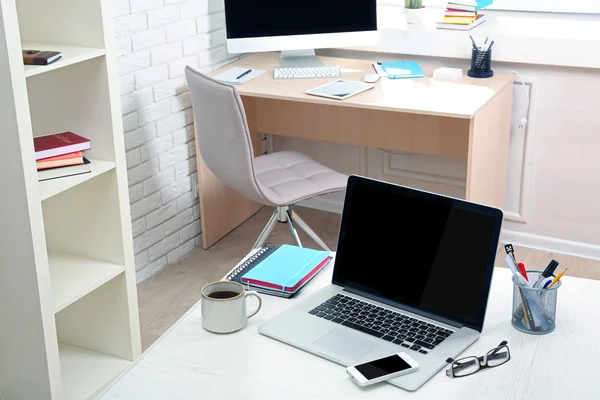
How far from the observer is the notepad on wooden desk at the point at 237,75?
10.9ft

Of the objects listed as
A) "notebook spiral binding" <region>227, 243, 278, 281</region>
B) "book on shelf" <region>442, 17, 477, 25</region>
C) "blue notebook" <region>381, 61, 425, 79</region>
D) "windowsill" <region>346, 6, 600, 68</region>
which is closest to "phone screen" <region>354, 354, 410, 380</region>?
"notebook spiral binding" <region>227, 243, 278, 281</region>

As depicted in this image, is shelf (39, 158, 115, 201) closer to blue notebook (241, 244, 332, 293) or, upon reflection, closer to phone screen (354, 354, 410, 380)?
blue notebook (241, 244, 332, 293)

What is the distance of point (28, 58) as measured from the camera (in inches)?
82.8

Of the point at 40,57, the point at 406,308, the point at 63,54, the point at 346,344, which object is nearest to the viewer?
the point at 346,344

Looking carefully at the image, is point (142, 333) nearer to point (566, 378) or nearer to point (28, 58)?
point (28, 58)

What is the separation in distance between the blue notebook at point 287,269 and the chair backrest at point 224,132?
3.21ft

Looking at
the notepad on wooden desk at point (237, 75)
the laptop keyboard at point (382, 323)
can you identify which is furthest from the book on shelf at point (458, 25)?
the laptop keyboard at point (382, 323)

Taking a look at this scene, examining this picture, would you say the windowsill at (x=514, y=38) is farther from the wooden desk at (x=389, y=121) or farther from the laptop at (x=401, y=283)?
the laptop at (x=401, y=283)

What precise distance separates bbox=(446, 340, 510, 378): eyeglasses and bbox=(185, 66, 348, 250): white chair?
151 cm

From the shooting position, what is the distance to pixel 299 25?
136 inches

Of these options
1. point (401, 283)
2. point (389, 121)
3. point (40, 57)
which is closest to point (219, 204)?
point (389, 121)

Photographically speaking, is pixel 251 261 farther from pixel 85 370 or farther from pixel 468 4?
pixel 468 4

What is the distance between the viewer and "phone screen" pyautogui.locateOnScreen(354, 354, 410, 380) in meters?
1.46

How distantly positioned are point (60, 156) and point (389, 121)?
65.9 inches
